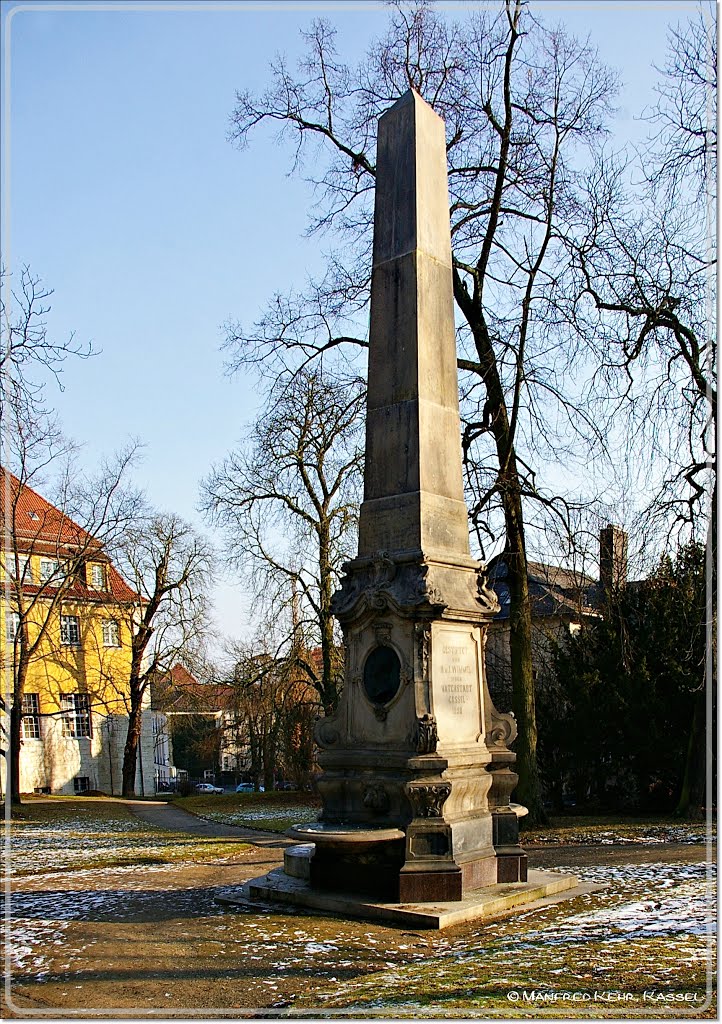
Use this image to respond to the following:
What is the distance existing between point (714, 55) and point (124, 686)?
105 ft

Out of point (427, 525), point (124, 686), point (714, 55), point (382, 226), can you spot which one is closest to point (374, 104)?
point (714, 55)

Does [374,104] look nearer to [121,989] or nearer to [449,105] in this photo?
[449,105]

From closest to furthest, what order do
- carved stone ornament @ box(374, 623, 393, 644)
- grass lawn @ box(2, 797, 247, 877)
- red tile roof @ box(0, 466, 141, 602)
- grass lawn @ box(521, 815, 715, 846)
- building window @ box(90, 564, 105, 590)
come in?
carved stone ornament @ box(374, 623, 393, 644)
grass lawn @ box(2, 797, 247, 877)
grass lawn @ box(521, 815, 715, 846)
red tile roof @ box(0, 466, 141, 602)
building window @ box(90, 564, 105, 590)

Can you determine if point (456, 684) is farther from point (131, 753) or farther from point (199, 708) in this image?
point (131, 753)

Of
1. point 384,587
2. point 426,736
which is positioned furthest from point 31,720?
point 426,736

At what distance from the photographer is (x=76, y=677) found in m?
34.2

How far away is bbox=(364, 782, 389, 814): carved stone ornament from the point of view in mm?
9086

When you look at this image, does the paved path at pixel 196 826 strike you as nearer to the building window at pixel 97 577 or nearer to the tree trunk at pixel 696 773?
the tree trunk at pixel 696 773

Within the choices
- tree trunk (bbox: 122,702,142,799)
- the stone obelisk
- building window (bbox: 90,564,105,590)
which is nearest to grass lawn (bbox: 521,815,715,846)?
the stone obelisk

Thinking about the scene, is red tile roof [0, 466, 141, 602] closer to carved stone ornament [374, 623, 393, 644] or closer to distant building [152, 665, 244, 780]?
distant building [152, 665, 244, 780]

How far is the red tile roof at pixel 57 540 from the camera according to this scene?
27031mm

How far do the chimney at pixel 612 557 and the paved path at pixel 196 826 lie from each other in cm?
683

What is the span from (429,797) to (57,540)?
20.3 m

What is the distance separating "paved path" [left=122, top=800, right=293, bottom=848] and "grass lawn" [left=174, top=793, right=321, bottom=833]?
12.6 inches
